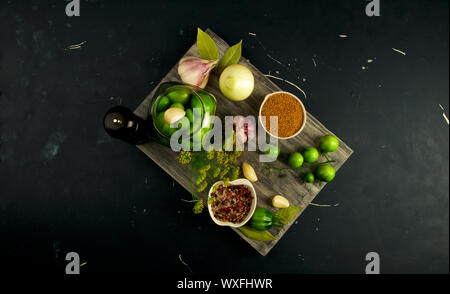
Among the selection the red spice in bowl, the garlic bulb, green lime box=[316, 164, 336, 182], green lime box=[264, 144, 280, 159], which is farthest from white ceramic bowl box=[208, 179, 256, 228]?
the garlic bulb

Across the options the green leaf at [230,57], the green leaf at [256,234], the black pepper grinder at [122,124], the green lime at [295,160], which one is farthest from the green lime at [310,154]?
the black pepper grinder at [122,124]

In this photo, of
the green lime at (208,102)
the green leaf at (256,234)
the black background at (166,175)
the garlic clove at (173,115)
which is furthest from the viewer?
the black background at (166,175)

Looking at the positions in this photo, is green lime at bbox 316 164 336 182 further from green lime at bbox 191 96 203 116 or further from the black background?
green lime at bbox 191 96 203 116

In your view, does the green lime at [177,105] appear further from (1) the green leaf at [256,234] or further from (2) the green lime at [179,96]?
(1) the green leaf at [256,234]

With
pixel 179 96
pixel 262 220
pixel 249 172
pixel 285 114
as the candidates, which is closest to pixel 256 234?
pixel 262 220

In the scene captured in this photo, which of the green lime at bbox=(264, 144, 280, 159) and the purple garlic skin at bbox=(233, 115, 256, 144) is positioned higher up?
the purple garlic skin at bbox=(233, 115, 256, 144)
